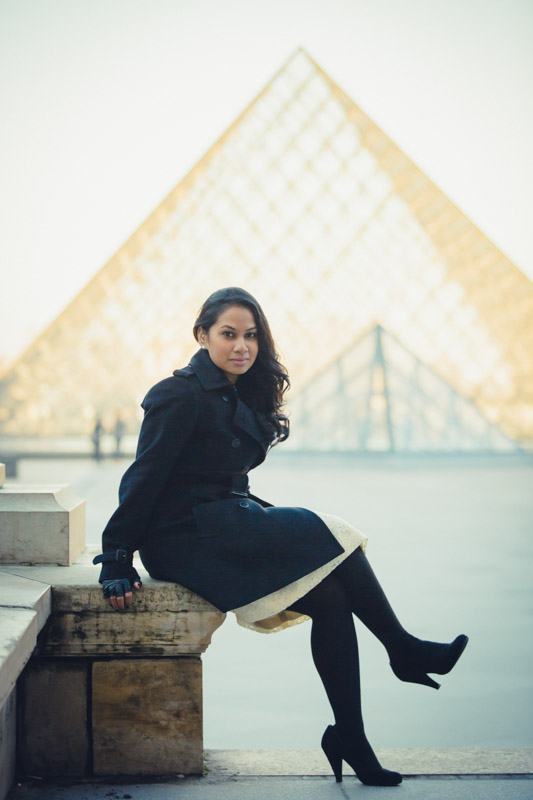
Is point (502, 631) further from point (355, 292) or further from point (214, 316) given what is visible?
point (355, 292)

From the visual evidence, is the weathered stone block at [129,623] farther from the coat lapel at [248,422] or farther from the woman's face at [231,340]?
the woman's face at [231,340]

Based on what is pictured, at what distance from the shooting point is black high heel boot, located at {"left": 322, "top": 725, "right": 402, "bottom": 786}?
6.50 feet

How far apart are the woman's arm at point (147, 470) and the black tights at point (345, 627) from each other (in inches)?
16.1

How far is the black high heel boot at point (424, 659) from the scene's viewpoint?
6.61 feet

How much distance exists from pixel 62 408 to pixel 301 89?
34.8 ft

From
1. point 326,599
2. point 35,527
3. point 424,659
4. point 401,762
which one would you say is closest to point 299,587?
point 326,599

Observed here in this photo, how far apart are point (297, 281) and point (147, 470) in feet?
65.8

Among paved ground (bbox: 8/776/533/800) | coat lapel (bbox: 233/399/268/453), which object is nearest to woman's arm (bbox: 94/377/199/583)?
coat lapel (bbox: 233/399/268/453)

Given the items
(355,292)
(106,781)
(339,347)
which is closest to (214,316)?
(106,781)

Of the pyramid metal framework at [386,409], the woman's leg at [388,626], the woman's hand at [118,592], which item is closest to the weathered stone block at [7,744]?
the woman's hand at [118,592]

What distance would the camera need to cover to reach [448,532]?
672cm

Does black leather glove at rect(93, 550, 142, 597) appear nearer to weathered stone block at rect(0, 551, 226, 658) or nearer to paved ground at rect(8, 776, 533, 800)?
weathered stone block at rect(0, 551, 226, 658)

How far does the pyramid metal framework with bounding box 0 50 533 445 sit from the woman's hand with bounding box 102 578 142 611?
1835cm

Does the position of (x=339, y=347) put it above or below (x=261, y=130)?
below
